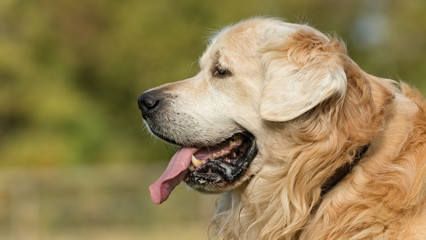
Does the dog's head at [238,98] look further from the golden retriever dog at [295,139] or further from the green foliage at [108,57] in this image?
the green foliage at [108,57]

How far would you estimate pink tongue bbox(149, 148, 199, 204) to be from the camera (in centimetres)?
511

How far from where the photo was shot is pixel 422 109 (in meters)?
4.69

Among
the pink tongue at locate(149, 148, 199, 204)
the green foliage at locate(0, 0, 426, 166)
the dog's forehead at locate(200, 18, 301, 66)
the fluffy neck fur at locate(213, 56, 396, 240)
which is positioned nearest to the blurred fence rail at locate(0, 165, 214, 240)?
the green foliage at locate(0, 0, 426, 166)

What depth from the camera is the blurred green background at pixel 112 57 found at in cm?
2512

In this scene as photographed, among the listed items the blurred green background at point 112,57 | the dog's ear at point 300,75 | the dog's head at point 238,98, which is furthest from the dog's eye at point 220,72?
the blurred green background at point 112,57

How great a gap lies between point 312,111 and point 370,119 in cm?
39

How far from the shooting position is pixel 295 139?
15.0 feet

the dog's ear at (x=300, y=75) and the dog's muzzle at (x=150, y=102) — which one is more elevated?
the dog's ear at (x=300, y=75)

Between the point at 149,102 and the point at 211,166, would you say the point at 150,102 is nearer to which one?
the point at 149,102

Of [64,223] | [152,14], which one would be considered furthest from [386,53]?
[64,223]

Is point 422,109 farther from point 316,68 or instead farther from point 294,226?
point 294,226

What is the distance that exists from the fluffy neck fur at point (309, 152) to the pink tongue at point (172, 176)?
59 centimetres

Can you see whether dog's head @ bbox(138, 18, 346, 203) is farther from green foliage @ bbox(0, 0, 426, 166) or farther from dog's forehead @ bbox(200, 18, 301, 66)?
green foliage @ bbox(0, 0, 426, 166)

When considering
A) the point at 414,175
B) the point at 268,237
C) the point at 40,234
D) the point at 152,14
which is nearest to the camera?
the point at 414,175
